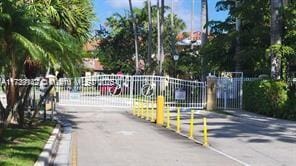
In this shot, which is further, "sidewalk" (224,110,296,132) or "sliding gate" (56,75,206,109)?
"sliding gate" (56,75,206,109)

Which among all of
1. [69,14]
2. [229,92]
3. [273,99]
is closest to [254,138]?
[69,14]

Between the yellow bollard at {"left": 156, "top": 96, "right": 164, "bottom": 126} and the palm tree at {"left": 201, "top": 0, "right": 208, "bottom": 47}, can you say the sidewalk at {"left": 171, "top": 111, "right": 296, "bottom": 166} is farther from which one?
the palm tree at {"left": 201, "top": 0, "right": 208, "bottom": 47}

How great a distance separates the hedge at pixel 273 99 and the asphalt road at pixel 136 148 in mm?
8287

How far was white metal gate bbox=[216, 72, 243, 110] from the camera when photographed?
122 ft

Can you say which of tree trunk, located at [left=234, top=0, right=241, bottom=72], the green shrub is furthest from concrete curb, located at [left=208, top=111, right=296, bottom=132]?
tree trunk, located at [left=234, top=0, right=241, bottom=72]

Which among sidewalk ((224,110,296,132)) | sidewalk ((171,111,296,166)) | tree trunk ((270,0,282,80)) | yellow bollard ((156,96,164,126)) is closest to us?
sidewalk ((171,111,296,166))

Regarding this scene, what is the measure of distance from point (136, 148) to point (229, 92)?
71.9ft

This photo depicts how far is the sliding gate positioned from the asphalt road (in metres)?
16.5

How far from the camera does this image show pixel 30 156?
41.7ft

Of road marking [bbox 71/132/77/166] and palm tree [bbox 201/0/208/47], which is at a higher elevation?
palm tree [bbox 201/0/208/47]

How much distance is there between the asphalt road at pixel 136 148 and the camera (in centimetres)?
1371

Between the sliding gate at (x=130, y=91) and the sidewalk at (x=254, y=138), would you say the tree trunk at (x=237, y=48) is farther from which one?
the sidewalk at (x=254, y=138)

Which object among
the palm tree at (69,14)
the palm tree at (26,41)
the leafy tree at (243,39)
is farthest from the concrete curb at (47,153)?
the leafy tree at (243,39)

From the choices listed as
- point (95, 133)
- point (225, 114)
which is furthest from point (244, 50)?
point (95, 133)
